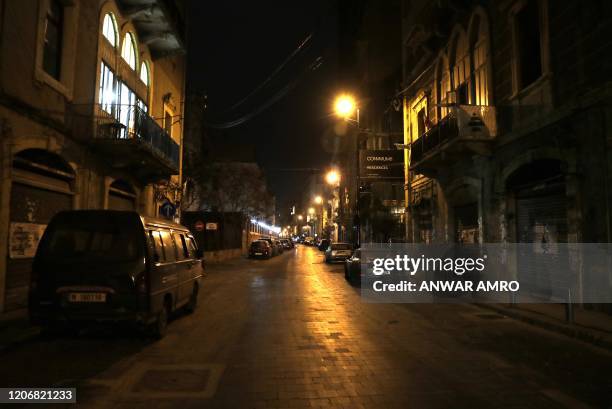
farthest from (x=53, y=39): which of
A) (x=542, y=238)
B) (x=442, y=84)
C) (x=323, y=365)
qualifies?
(x=442, y=84)

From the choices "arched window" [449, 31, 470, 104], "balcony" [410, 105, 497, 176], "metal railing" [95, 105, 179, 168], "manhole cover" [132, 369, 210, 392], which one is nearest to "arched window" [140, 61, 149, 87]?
"metal railing" [95, 105, 179, 168]

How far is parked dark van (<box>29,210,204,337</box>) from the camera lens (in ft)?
23.4

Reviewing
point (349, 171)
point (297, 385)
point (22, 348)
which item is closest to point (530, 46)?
point (297, 385)

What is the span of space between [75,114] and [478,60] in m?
14.0

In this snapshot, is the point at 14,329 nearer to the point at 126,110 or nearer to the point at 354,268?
the point at 126,110

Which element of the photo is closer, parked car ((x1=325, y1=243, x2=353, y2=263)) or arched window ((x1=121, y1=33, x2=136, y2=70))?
arched window ((x1=121, y1=33, x2=136, y2=70))

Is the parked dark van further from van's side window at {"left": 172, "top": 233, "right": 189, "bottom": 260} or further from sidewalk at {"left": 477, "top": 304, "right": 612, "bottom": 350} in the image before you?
sidewalk at {"left": 477, "top": 304, "right": 612, "bottom": 350}

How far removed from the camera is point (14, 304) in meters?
10.6

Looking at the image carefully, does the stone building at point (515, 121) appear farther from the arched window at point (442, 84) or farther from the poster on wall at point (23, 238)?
the poster on wall at point (23, 238)

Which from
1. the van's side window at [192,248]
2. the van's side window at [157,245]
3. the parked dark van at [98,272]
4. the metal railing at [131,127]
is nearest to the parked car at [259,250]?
the metal railing at [131,127]

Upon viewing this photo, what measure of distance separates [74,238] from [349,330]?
5.14 metres

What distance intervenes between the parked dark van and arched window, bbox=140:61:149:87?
13.1 meters

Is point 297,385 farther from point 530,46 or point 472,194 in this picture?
point 472,194

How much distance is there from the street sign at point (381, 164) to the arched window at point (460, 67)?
547cm
